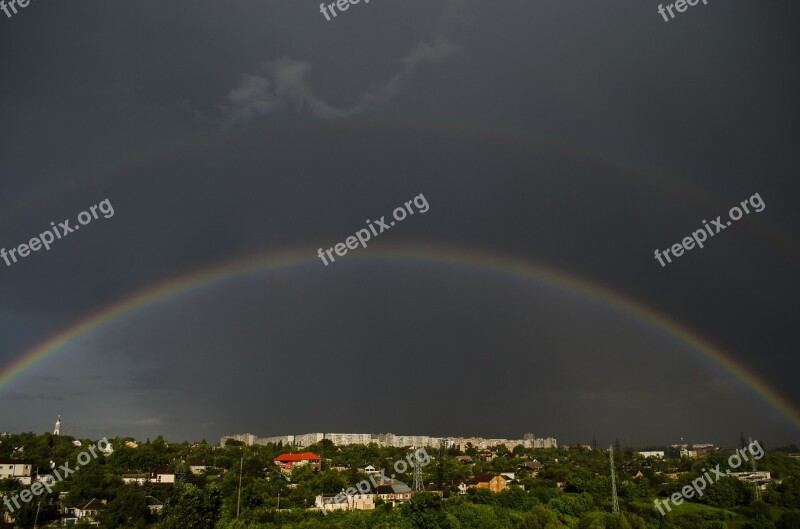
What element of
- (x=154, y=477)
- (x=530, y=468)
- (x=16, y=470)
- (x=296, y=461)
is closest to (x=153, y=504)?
(x=154, y=477)

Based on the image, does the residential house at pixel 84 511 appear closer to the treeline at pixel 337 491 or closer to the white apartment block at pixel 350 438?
the treeline at pixel 337 491

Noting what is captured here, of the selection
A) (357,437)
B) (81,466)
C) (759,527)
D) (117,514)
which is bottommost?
(759,527)

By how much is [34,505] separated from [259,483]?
16058mm

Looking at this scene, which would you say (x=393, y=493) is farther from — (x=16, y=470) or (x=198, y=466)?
(x=16, y=470)

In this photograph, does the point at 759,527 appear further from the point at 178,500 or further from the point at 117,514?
the point at 117,514

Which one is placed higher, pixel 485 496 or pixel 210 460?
pixel 210 460

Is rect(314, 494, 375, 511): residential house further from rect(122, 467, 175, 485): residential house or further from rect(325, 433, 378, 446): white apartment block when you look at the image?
rect(325, 433, 378, 446): white apartment block

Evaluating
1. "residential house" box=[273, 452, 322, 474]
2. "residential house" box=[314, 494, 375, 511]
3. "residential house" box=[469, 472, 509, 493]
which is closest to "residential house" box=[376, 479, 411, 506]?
"residential house" box=[314, 494, 375, 511]

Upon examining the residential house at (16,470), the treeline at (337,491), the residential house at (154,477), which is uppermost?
the residential house at (16,470)

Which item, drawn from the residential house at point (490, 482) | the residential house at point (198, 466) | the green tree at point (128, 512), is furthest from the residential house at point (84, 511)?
the residential house at point (490, 482)

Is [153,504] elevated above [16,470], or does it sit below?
below

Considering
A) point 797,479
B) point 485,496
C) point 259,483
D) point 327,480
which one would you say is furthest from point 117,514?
point 797,479

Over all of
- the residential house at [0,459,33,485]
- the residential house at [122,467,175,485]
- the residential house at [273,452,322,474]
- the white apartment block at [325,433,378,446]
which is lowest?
the residential house at [122,467,175,485]

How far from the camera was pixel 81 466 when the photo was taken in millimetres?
41250
